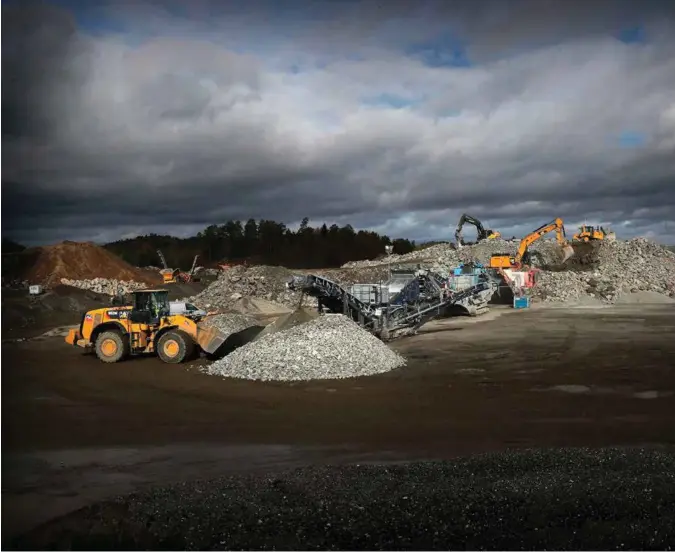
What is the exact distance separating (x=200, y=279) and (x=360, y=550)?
102ft

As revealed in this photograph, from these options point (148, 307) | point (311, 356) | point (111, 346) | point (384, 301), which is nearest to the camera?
point (311, 356)

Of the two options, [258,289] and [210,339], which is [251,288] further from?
[210,339]

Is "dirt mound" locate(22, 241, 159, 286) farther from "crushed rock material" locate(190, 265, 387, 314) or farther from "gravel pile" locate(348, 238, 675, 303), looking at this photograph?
"gravel pile" locate(348, 238, 675, 303)

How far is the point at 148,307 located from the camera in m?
13.0

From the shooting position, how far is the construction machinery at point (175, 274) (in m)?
29.1

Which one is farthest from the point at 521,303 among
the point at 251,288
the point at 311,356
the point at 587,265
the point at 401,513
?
the point at 401,513

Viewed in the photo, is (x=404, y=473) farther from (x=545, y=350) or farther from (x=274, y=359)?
(x=545, y=350)

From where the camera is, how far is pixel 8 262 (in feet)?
15.4

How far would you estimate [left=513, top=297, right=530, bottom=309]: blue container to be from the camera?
2584cm

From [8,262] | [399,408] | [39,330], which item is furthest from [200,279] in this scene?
[8,262]

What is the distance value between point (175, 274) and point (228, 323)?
19437 millimetres

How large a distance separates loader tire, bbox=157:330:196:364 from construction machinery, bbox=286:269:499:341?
378cm

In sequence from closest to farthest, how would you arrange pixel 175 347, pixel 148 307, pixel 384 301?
pixel 175 347, pixel 148 307, pixel 384 301

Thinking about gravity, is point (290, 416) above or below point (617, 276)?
below
